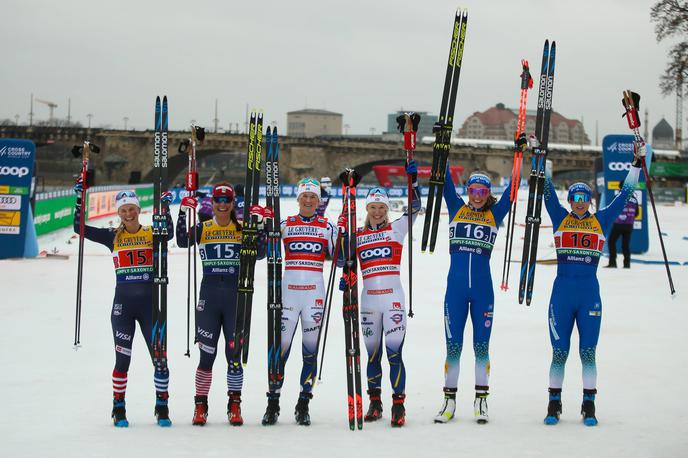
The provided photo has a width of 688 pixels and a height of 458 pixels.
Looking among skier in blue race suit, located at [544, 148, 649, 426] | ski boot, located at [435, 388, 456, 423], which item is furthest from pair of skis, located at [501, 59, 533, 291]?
ski boot, located at [435, 388, 456, 423]

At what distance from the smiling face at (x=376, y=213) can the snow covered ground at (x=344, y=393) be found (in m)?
1.78

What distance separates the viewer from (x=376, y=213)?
764cm

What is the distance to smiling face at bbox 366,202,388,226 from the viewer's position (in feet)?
25.1

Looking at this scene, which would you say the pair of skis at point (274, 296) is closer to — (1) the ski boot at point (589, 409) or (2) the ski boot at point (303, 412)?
(2) the ski boot at point (303, 412)

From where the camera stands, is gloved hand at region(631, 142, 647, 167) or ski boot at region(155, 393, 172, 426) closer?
ski boot at region(155, 393, 172, 426)

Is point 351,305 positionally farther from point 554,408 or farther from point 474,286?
point 554,408

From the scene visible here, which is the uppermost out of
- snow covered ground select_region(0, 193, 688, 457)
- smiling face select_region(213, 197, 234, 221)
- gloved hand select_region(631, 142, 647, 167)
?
gloved hand select_region(631, 142, 647, 167)

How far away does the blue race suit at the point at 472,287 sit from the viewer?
7.56m

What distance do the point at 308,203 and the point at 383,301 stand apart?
3.58 feet

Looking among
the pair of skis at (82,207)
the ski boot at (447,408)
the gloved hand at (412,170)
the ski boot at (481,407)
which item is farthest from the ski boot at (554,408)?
the pair of skis at (82,207)

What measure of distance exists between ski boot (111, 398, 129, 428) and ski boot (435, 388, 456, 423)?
8.73 ft

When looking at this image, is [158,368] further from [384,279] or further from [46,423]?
[384,279]

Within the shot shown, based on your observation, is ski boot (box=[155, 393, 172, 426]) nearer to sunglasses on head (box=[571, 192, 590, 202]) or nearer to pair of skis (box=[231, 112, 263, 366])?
pair of skis (box=[231, 112, 263, 366])

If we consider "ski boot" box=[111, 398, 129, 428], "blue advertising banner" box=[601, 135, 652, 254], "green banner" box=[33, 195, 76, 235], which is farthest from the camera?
"green banner" box=[33, 195, 76, 235]
